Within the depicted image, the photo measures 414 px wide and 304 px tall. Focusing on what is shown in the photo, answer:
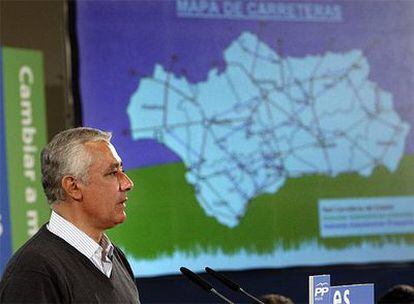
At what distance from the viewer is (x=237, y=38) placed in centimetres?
534

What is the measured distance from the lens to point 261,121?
17.7ft

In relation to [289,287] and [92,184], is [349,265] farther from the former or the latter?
[92,184]

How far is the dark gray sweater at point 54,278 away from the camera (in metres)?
2.29

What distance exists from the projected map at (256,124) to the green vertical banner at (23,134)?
0.84ft

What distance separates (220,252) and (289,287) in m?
0.45

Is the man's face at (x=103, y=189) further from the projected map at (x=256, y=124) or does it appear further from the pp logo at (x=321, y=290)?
the projected map at (x=256, y=124)

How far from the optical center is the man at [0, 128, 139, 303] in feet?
7.89

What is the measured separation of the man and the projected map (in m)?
2.50

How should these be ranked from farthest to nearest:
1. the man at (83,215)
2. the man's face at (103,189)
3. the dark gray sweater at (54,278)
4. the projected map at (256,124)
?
the projected map at (256,124) → the man's face at (103,189) → the man at (83,215) → the dark gray sweater at (54,278)

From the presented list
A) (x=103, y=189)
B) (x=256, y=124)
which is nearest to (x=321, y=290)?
(x=103, y=189)

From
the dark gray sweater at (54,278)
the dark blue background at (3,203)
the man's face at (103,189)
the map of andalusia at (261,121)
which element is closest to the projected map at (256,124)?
the map of andalusia at (261,121)

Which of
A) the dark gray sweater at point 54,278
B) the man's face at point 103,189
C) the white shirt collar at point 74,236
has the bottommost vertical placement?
the dark gray sweater at point 54,278

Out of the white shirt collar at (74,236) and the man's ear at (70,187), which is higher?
the man's ear at (70,187)

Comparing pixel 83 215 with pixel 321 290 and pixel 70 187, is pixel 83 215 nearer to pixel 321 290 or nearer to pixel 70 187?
pixel 70 187
